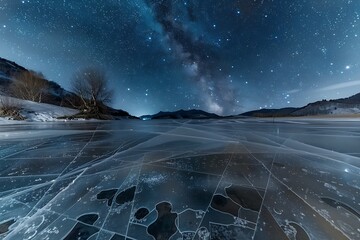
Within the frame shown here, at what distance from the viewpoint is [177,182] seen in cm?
250

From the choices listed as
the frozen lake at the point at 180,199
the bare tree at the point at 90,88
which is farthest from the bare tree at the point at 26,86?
the frozen lake at the point at 180,199

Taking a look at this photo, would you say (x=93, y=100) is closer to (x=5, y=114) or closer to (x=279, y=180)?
(x=5, y=114)

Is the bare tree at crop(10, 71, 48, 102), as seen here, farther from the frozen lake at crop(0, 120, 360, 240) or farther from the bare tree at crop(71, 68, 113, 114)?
the frozen lake at crop(0, 120, 360, 240)

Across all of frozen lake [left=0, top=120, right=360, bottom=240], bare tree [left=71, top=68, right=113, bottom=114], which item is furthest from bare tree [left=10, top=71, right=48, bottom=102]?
frozen lake [left=0, top=120, right=360, bottom=240]

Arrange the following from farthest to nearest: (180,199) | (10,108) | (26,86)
Result: (26,86), (10,108), (180,199)

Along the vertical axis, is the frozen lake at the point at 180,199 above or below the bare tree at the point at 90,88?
below

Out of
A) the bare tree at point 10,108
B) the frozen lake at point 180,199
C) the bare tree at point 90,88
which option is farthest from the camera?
the bare tree at point 90,88

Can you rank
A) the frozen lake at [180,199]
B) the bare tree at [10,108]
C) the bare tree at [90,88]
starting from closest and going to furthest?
1. the frozen lake at [180,199]
2. the bare tree at [10,108]
3. the bare tree at [90,88]

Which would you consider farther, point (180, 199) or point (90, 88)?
point (90, 88)

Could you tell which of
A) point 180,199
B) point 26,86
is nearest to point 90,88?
point 26,86

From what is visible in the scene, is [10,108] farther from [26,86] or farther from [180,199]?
[180,199]

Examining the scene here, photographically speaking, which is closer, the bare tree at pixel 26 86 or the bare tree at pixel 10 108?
the bare tree at pixel 10 108

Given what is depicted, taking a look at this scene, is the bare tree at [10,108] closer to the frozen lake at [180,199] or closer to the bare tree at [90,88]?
the bare tree at [90,88]

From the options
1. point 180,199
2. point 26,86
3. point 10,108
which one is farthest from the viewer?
point 26,86
